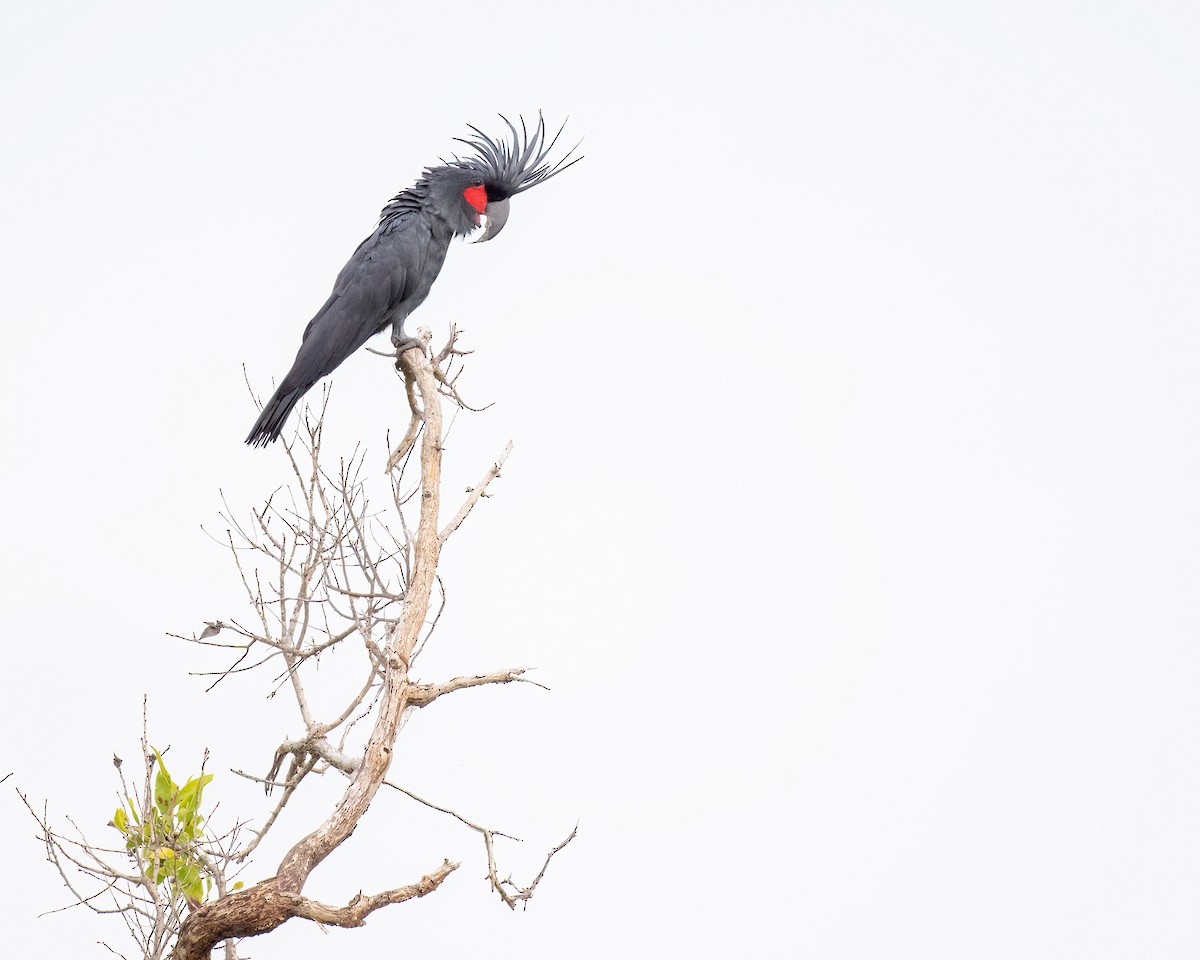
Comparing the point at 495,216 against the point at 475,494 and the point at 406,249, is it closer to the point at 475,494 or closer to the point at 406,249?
the point at 406,249

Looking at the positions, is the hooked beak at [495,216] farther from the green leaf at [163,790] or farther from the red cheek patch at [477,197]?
the green leaf at [163,790]

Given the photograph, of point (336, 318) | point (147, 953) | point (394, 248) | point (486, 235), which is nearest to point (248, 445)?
point (336, 318)

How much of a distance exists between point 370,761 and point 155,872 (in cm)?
74

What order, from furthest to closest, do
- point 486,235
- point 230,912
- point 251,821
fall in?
1. point 486,235
2. point 251,821
3. point 230,912

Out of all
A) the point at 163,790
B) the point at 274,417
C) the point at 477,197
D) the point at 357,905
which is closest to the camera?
the point at 357,905

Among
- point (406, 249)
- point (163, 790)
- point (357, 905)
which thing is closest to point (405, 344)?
point (406, 249)

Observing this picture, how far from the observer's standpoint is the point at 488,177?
523cm

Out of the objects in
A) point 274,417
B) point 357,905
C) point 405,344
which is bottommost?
point 357,905

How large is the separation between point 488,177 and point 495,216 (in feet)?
0.55

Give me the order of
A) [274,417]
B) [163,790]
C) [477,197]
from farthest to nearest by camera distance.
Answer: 1. [477,197]
2. [274,417]
3. [163,790]

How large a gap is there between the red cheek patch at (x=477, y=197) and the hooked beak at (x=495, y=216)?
31 mm

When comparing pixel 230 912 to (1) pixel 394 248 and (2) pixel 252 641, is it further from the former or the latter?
(1) pixel 394 248

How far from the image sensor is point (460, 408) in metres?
4.45

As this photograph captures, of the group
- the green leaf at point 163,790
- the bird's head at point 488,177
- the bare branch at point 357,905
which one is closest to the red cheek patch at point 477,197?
the bird's head at point 488,177
